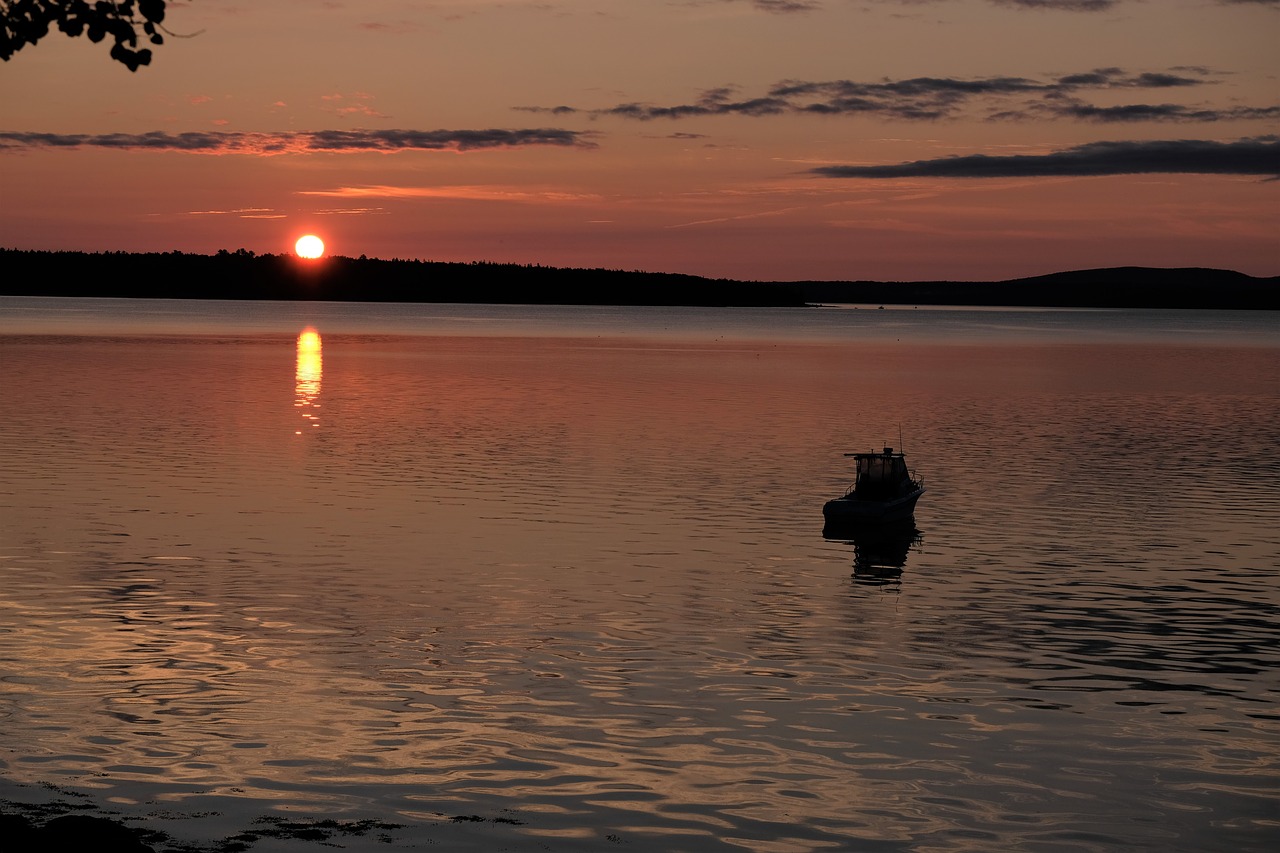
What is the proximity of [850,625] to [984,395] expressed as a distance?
3301 inches

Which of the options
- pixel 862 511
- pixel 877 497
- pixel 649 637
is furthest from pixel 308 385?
pixel 649 637

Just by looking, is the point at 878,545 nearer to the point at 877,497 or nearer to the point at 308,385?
the point at 877,497

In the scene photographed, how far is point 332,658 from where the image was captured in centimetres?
2794

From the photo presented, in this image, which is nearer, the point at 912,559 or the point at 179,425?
the point at 912,559

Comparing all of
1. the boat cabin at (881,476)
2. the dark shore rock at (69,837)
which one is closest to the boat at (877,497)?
the boat cabin at (881,476)

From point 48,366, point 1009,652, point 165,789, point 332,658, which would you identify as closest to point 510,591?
point 332,658

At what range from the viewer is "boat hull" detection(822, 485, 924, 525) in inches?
1817

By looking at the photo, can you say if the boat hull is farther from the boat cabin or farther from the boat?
the boat cabin

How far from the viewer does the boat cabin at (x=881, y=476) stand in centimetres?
4912

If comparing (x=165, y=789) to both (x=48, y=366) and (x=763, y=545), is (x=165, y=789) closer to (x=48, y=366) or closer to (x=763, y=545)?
(x=763, y=545)

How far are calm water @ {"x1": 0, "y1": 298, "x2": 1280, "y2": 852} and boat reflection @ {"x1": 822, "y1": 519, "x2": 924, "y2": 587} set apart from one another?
336mm

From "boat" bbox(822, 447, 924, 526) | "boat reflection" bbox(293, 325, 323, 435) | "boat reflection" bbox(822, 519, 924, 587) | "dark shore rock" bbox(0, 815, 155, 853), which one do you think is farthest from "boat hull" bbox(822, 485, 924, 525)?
"boat reflection" bbox(293, 325, 323, 435)

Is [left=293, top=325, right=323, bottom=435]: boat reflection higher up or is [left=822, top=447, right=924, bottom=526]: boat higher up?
[left=822, top=447, right=924, bottom=526]: boat

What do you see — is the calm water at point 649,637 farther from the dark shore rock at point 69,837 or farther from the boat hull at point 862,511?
the dark shore rock at point 69,837
